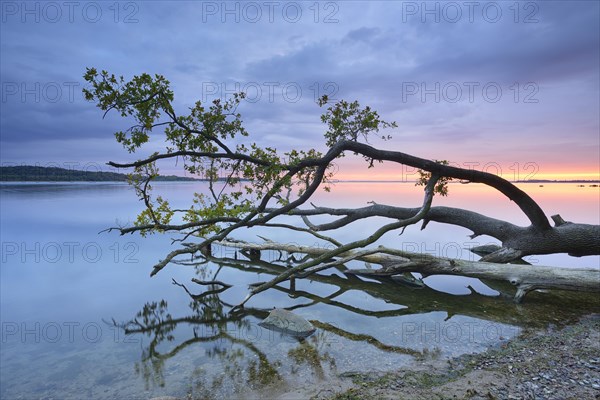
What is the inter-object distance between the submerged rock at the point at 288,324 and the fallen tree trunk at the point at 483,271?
1.68 m

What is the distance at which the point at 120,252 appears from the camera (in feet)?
77.1

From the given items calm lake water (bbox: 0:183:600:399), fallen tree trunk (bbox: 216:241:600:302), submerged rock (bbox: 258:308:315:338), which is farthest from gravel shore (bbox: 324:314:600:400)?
fallen tree trunk (bbox: 216:241:600:302)

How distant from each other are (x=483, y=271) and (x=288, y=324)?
27.0ft

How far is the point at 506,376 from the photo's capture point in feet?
20.7

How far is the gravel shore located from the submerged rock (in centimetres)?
272

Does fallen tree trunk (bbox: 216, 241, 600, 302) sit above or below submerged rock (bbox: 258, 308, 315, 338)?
above

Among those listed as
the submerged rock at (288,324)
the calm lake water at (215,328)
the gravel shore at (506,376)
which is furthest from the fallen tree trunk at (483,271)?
the gravel shore at (506,376)

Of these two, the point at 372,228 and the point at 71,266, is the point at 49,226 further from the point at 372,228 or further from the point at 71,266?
the point at 372,228

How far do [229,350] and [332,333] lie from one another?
2851mm

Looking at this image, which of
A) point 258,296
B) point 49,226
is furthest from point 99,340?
point 49,226

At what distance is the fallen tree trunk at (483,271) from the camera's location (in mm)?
11062

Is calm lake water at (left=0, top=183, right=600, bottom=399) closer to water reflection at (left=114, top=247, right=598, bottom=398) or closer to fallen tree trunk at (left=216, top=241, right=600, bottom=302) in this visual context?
water reflection at (left=114, top=247, right=598, bottom=398)

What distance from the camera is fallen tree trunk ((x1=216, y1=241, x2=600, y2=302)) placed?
1106 cm

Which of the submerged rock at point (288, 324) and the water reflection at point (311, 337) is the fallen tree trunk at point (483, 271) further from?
the submerged rock at point (288, 324)
